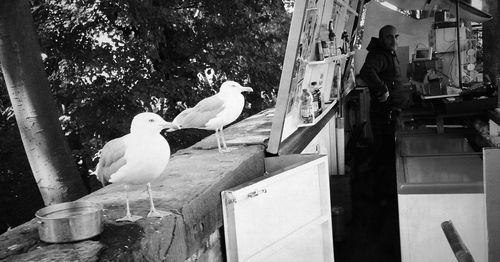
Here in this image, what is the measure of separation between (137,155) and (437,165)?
281 cm

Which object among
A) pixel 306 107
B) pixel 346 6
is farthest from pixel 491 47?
pixel 306 107

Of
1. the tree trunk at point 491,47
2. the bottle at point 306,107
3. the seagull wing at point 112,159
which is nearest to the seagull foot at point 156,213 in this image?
the seagull wing at point 112,159

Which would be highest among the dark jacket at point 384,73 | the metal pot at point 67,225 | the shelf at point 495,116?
the dark jacket at point 384,73

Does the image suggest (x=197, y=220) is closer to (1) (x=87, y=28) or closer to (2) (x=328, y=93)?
(2) (x=328, y=93)

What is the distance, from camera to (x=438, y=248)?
3660 millimetres

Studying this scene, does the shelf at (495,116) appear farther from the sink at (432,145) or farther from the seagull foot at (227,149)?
the seagull foot at (227,149)

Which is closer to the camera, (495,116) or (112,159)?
(112,159)

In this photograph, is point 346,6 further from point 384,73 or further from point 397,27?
point 397,27

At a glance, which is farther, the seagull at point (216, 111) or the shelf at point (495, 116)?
the shelf at point (495, 116)

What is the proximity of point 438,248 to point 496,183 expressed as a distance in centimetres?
76

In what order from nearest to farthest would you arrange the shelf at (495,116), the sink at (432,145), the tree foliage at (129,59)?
the shelf at (495,116) < the sink at (432,145) < the tree foliage at (129,59)

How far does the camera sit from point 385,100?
5.99 meters

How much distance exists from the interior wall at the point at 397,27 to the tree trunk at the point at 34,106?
4.97m

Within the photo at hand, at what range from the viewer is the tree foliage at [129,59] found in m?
7.36
